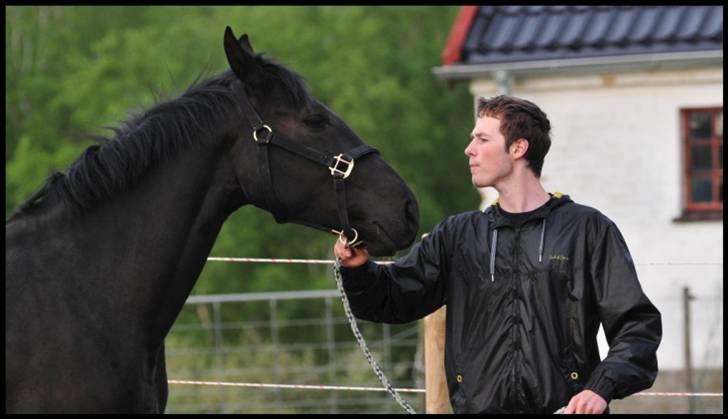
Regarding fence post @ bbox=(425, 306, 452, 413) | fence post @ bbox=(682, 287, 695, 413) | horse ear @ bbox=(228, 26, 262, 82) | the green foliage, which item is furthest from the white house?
the green foliage

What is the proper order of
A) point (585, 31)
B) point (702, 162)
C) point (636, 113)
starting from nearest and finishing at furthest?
point (585, 31)
point (636, 113)
point (702, 162)

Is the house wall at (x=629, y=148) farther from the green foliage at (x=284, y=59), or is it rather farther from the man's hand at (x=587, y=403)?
the green foliage at (x=284, y=59)

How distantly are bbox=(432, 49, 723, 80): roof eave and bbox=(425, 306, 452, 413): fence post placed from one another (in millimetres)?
8843

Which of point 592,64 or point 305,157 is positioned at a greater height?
point 592,64

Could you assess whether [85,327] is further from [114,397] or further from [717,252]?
[717,252]

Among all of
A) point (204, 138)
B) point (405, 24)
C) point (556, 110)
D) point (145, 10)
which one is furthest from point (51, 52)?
point (204, 138)

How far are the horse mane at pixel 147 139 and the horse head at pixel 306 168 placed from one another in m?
0.01

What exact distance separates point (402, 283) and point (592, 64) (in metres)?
10.4

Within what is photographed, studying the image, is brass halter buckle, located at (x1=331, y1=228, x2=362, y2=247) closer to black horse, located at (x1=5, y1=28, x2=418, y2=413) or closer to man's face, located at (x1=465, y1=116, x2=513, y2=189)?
black horse, located at (x1=5, y1=28, x2=418, y2=413)

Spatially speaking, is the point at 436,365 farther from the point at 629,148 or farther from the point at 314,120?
the point at 629,148

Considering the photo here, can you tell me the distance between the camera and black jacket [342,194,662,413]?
14.1 feet

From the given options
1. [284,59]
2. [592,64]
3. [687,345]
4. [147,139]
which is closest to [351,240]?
[147,139]

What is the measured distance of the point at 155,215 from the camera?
4.59 m

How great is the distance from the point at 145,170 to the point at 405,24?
27318 mm
